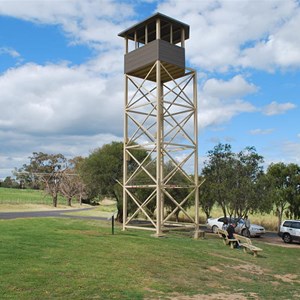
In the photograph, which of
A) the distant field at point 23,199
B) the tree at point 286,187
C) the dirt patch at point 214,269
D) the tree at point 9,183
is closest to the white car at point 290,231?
the tree at point 286,187

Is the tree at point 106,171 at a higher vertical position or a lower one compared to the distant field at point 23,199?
higher

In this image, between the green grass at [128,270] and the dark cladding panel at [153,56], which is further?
the dark cladding panel at [153,56]

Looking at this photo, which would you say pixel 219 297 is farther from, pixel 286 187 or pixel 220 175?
pixel 286 187

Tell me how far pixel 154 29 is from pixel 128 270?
1635cm

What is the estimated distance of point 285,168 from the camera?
33.5 metres

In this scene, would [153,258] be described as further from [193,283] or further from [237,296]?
[237,296]

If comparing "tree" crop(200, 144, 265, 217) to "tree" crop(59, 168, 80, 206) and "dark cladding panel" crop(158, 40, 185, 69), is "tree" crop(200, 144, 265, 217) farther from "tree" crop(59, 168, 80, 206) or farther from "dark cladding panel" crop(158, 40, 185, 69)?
"tree" crop(59, 168, 80, 206)

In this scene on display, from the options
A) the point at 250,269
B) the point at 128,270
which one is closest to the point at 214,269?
the point at 250,269

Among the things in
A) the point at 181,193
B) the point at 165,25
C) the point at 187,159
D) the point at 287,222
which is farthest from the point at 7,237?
the point at 181,193

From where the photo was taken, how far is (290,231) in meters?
25.2

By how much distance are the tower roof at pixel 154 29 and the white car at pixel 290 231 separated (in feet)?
43.9

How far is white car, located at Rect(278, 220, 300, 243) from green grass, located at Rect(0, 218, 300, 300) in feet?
27.8

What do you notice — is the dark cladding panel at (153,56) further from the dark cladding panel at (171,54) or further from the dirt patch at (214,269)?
the dirt patch at (214,269)

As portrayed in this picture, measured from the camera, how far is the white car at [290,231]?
24906mm
